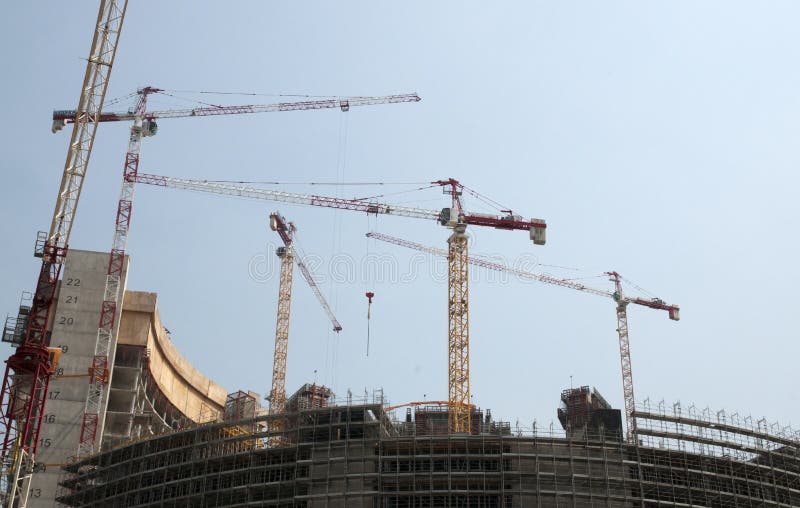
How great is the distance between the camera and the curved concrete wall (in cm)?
12425

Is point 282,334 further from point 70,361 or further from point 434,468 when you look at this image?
point 434,468

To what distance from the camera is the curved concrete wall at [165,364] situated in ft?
408

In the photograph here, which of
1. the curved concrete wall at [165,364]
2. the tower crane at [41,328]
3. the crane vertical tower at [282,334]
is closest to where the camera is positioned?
the tower crane at [41,328]

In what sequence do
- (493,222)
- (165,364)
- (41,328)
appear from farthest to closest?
(165,364)
(493,222)
(41,328)

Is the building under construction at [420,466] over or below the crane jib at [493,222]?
below

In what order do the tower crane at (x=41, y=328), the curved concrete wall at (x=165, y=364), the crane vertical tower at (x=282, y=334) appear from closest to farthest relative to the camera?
the tower crane at (x=41, y=328) → the curved concrete wall at (x=165, y=364) → the crane vertical tower at (x=282, y=334)

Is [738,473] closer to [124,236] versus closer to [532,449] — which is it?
[532,449]

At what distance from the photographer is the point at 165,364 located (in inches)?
5394

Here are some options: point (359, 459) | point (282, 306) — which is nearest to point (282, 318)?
point (282, 306)

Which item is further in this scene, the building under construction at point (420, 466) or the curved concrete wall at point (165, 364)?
the curved concrete wall at point (165, 364)

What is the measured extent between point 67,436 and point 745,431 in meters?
75.0

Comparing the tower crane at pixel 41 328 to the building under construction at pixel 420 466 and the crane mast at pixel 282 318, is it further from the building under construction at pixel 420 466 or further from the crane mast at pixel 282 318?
the crane mast at pixel 282 318

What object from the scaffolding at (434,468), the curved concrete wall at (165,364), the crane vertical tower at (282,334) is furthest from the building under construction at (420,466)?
the crane vertical tower at (282,334)

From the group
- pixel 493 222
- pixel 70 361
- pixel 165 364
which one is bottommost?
pixel 70 361
